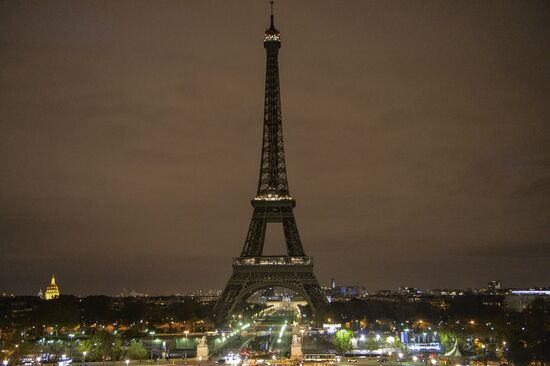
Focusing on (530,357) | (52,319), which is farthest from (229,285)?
(530,357)

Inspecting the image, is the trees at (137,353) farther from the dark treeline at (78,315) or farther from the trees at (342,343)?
the dark treeline at (78,315)

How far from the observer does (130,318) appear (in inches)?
3991

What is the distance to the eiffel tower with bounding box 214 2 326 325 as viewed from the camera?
7944cm

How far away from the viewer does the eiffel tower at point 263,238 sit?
261ft

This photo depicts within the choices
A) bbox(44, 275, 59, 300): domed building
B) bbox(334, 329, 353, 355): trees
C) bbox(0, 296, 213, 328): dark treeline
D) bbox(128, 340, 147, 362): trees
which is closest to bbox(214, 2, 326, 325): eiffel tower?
bbox(0, 296, 213, 328): dark treeline

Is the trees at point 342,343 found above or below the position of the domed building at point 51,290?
below

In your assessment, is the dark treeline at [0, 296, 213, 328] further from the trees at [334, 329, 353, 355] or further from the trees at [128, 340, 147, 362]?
the trees at [334, 329, 353, 355]

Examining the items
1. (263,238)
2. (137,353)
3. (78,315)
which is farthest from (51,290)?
(137,353)

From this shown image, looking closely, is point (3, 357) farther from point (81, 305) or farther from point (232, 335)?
point (81, 305)

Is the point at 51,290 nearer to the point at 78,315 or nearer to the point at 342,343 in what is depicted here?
the point at 78,315

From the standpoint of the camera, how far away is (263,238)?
83562 millimetres

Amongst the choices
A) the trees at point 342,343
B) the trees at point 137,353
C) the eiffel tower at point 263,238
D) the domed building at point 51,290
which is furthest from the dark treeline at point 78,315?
the domed building at point 51,290

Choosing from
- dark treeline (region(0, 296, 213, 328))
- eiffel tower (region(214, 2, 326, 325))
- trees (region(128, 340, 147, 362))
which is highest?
eiffel tower (region(214, 2, 326, 325))

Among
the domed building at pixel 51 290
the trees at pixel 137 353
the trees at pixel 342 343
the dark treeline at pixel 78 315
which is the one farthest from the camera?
the domed building at pixel 51 290
